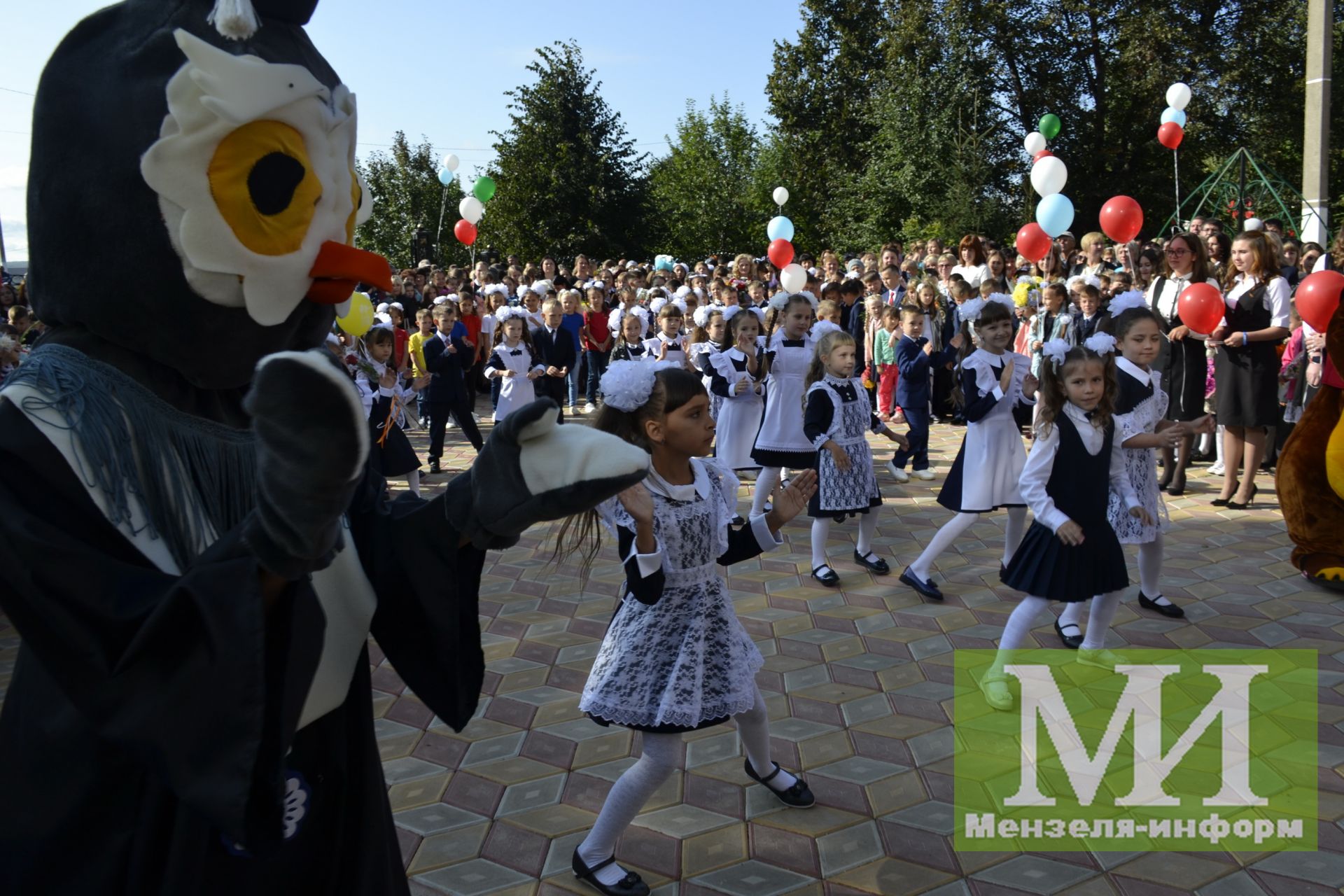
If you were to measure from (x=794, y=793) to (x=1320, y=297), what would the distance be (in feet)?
12.8

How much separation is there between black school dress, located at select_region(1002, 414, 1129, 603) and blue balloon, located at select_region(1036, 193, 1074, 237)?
24.4 feet

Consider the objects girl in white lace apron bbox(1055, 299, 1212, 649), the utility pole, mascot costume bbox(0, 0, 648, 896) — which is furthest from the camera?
the utility pole

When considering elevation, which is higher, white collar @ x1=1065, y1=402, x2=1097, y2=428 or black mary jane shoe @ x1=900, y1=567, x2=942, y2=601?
white collar @ x1=1065, y1=402, x2=1097, y2=428

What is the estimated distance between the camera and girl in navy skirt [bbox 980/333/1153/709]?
13.3 feet

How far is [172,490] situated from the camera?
145 centimetres

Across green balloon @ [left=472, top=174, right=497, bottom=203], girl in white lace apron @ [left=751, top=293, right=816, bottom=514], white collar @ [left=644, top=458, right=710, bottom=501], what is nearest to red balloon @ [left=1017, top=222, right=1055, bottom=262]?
girl in white lace apron @ [left=751, top=293, right=816, bottom=514]

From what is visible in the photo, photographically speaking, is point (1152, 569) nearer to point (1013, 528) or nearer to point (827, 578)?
point (1013, 528)

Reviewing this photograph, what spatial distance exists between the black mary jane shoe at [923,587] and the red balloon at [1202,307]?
9.76 ft

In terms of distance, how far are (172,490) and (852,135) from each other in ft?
103

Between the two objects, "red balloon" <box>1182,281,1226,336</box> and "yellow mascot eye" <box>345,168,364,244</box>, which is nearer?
"yellow mascot eye" <box>345,168,364,244</box>

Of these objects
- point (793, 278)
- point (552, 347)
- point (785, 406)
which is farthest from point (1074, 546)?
point (793, 278)

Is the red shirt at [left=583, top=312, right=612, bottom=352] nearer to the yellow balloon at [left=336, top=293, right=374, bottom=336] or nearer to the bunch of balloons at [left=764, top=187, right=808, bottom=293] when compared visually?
the bunch of balloons at [left=764, top=187, right=808, bottom=293]

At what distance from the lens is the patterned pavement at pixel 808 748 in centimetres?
290

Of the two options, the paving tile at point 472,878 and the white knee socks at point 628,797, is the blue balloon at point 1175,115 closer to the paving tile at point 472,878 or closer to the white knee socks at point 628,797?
the white knee socks at point 628,797
